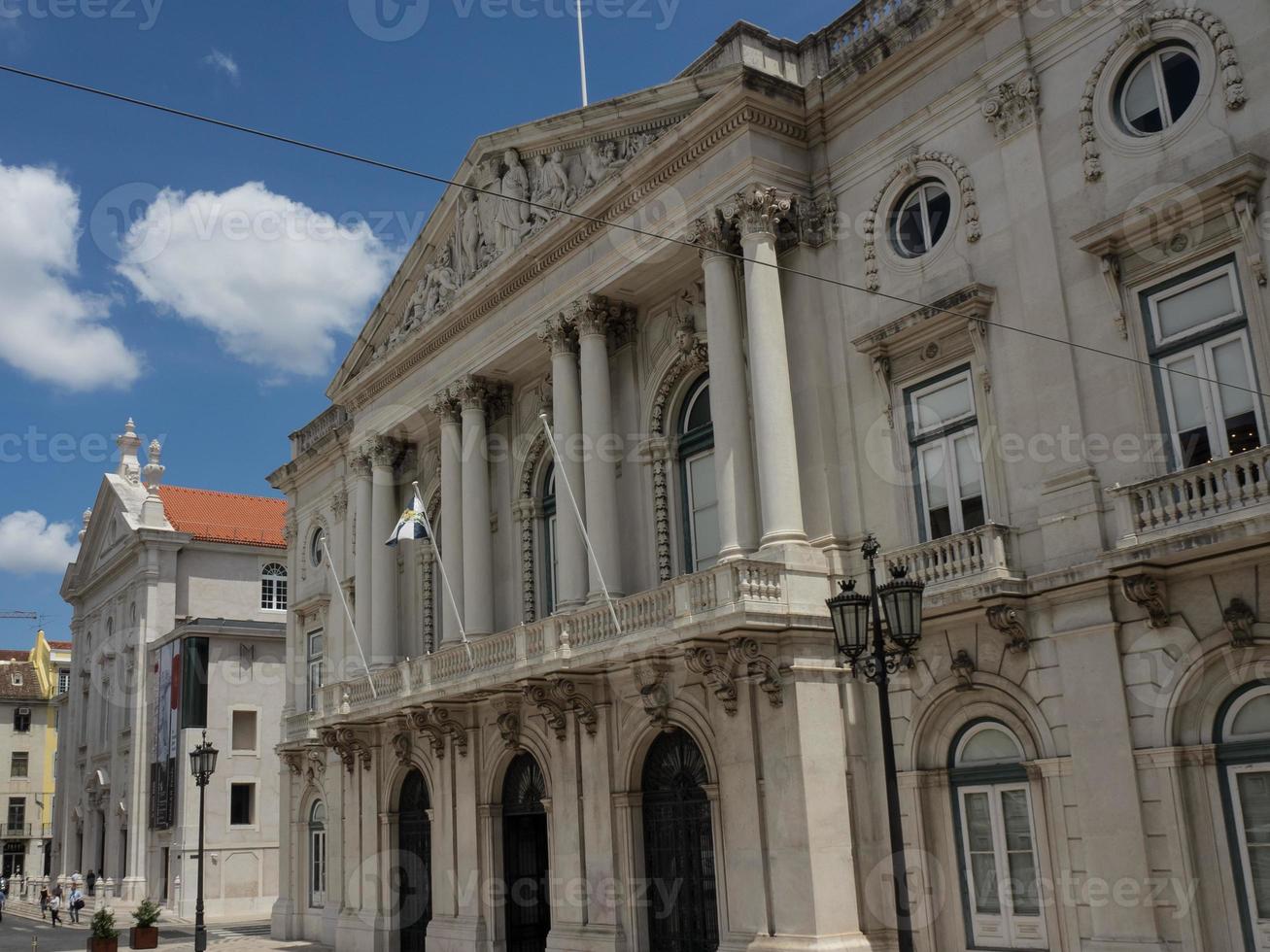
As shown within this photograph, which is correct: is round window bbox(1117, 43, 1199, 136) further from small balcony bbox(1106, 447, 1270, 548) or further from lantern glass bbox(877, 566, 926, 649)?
lantern glass bbox(877, 566, 926, 649)

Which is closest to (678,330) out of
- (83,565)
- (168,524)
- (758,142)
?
(758,142)

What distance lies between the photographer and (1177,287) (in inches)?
635

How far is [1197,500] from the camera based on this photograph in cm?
1484

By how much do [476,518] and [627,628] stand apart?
7.08 m

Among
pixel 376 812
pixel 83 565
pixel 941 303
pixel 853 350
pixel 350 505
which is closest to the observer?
pixel 941 303

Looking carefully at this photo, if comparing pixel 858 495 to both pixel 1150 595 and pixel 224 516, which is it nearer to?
A: pixel 1150 595

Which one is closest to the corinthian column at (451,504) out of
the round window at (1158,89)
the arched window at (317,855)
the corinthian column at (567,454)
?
the corinthian column at (567,454)

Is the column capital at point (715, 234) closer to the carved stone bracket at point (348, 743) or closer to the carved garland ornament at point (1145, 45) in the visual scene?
the carved garland ornament at point (1145, 45)

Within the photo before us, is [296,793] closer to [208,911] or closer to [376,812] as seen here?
[376,812]

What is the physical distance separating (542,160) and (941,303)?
10.5 meters

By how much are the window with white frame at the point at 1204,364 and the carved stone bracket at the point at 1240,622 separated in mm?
1789

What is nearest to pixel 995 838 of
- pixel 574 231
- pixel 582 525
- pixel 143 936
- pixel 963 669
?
pixel 963 669

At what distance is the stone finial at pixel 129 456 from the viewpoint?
205ft

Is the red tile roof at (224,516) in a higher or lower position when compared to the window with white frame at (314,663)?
higher
